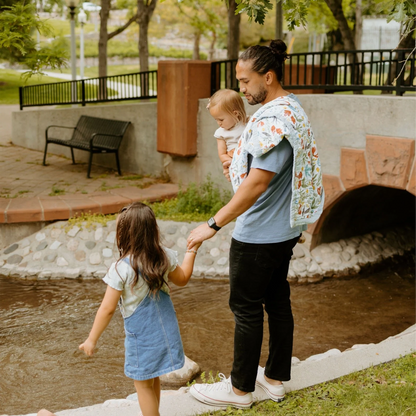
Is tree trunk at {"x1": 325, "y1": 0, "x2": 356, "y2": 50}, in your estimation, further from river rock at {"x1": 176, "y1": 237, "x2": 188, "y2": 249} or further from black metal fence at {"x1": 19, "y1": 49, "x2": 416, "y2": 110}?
river rock at {"x1": 176, "y1": 237, "x2": 188, "y2": 249}

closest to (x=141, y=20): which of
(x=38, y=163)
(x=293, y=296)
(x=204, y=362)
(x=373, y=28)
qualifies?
(x=38, y=163)

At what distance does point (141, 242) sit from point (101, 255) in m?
4.74

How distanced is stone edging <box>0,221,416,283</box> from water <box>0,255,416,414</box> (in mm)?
172

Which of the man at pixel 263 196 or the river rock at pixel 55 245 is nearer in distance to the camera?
the man at pixel 263 196

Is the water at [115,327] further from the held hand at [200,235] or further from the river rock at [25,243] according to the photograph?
the held hand at [200,235]

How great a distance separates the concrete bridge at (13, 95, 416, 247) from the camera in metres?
6.28

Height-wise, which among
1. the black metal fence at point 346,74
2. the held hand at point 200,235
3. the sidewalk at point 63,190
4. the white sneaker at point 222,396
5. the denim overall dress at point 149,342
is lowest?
the white sneaker at point 222,396

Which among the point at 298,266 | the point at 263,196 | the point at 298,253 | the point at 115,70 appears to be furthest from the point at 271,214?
the point at 115,70

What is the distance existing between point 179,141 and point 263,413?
6013 millimetres

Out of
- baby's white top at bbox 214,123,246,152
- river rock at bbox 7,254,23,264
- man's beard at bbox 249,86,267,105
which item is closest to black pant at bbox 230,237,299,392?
man's beard at bbox 249,86,267,105

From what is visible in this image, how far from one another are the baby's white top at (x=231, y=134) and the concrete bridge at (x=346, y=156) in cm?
263

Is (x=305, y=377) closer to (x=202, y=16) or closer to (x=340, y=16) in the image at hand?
(x=340, y=16)

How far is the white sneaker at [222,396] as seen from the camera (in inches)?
126

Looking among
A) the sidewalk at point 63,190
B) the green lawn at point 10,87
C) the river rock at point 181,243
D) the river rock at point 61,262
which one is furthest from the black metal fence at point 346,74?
the green lawn at point 10,87
